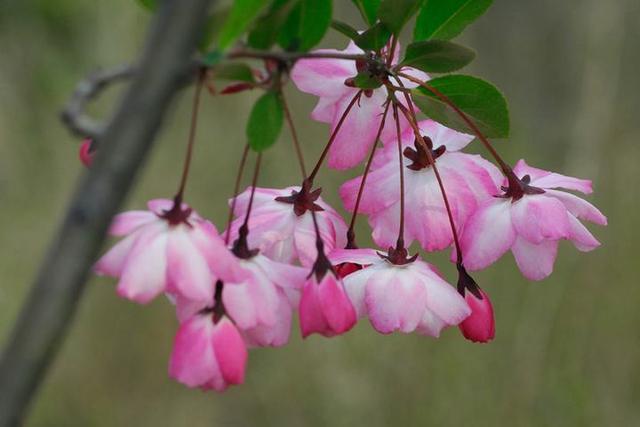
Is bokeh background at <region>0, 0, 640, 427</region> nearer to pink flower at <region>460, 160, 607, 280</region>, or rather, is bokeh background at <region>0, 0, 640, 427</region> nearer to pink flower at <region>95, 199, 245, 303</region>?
pink flower at <region>460, 160, 607, 280</region>

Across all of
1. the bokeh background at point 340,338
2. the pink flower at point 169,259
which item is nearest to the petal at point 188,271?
the pink flower at point 169,259

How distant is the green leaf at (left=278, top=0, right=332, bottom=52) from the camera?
1.86 ft

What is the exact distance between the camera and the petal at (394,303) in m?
0.66

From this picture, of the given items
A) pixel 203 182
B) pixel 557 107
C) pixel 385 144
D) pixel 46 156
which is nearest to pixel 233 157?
pixel 203 182

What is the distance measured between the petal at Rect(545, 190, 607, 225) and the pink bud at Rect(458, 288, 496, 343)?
0.10 meters

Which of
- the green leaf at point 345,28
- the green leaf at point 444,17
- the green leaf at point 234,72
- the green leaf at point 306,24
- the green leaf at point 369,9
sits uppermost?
the green leaf at point 444,17

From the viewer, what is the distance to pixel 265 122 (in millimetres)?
588

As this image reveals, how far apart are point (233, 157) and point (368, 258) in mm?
2513

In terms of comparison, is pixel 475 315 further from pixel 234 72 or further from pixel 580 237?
pixel 234 72

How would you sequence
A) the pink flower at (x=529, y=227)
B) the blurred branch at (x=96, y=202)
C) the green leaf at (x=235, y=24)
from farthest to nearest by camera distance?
the pink flower at (x=529, y=227)
the green leaf at (x=235, y=24)
the blurred branch at (x=96, y=202)

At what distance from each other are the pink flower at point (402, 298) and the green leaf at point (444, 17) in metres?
0.18

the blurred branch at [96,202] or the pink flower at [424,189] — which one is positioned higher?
the pink flower at [424,189]

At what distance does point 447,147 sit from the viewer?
76 centimetres

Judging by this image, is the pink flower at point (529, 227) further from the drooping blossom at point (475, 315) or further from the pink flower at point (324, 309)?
the pink flower at point (324, 309)
